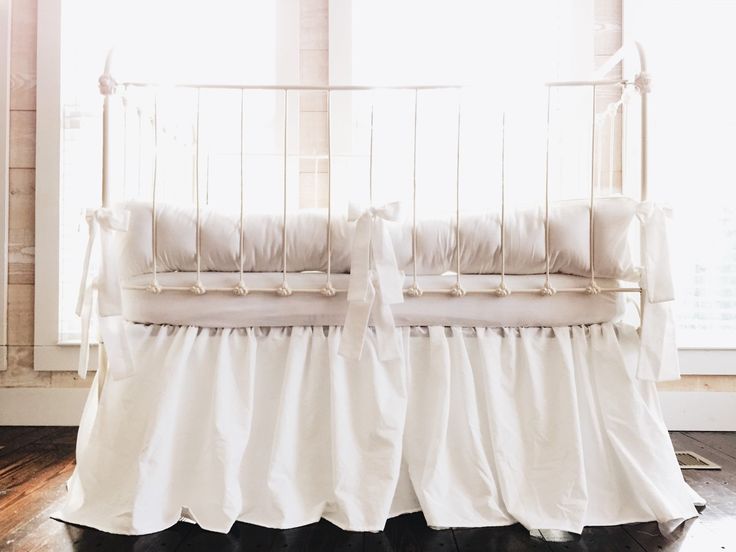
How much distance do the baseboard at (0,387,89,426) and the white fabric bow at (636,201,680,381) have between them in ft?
5.71

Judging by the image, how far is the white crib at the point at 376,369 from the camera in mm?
1051

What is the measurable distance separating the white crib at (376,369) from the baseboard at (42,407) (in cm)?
82

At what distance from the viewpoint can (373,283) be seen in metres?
1.07

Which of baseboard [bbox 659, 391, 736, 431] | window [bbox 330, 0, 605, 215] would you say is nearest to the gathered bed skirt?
baseboard [bbox 659, 391, 736, 431]

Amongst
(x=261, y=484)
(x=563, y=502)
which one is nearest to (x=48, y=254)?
(x=261, y=484)

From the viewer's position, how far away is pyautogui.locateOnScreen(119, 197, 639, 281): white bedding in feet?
3.70

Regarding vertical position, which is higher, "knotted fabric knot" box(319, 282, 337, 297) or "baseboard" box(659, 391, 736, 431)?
"knotted fabric knot" box(319, 282, 337, 297)

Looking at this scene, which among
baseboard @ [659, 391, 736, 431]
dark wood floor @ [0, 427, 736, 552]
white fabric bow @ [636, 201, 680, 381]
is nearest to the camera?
dark wood floor @ [0, 427, 736, 552]

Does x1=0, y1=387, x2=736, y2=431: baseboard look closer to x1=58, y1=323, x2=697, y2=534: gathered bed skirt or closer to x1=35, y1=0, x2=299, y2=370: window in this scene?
x1=35, y1=0, x2=299, y2=370: window

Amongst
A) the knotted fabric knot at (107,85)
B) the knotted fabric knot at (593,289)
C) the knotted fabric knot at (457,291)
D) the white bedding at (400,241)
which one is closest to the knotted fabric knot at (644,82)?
Result: the white bedding at (400,241)

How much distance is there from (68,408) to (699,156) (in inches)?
92.9

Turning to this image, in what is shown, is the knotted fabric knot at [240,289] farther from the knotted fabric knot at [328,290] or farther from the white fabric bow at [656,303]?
the white fabric bow at [656,303]

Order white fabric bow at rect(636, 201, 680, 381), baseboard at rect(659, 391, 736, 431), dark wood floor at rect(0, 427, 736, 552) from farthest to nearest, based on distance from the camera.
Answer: baseboard at rect(659, 391, 736, 431) < white fabric bow at rect(636, 201, 680, 381) < dark wood floor at rect(0, 427, 736, 552)

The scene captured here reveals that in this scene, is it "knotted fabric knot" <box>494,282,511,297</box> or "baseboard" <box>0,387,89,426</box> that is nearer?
"knotted fabric knot" <box>494,282,511,297</box>
